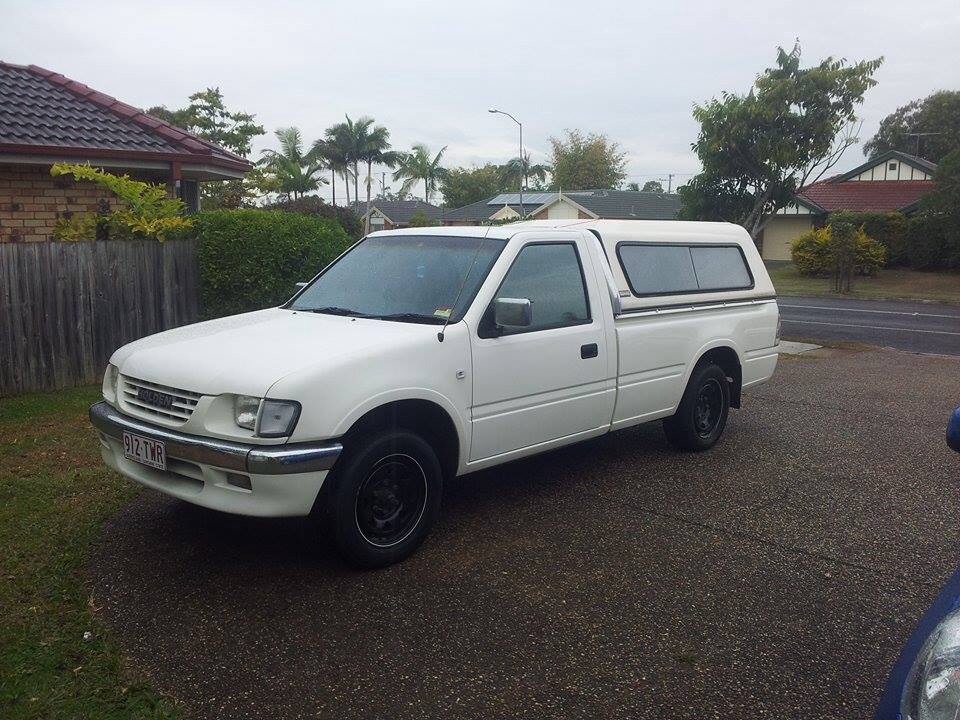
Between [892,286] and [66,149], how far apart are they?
2616 centimetres

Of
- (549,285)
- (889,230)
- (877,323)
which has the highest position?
(889,230)

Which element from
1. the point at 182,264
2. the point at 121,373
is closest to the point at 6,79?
the point at 182,264

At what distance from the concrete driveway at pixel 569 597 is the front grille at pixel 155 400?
2.65ft

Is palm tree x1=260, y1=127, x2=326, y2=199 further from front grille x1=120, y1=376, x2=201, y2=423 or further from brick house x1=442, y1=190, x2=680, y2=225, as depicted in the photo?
front grille x1=120, y1=376, x2=201, y2=423

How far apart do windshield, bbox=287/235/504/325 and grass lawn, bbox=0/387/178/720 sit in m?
1.89

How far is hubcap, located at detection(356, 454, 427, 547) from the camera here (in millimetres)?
4473

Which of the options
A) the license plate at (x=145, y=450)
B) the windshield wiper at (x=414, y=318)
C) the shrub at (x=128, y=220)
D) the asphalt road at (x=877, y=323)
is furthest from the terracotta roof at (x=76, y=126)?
the asphalt road at (x=877, y=323)

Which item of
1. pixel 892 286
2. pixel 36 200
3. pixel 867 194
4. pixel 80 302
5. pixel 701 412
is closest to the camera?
pixel 701 412

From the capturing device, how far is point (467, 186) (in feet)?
248

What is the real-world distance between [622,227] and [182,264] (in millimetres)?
5434

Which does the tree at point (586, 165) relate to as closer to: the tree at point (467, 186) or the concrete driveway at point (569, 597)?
the tree at point (467, 186)

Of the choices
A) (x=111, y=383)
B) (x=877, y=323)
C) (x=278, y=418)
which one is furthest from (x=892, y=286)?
(x=278, y=418)

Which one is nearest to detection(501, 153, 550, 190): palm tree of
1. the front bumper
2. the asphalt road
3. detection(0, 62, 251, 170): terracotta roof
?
the asphalt road

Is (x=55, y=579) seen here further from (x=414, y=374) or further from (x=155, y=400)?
(x=414, y=374)
